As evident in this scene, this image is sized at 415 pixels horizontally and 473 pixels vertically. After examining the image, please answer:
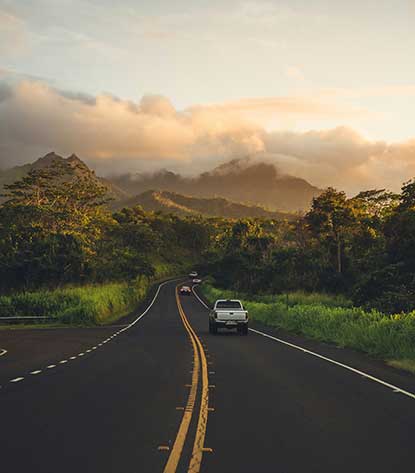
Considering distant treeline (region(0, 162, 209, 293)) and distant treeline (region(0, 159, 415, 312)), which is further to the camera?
distant treeline (region(0, 162, 209, 293))

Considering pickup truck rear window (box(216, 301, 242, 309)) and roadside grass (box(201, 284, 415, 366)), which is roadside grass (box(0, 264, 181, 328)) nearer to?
roadside grass (box(201, 284, 415, 366))

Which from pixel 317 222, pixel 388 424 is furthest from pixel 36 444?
pixel 317 222

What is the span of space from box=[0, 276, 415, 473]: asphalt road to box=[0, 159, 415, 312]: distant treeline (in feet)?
77.9

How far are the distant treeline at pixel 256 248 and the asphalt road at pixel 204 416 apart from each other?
2376cm

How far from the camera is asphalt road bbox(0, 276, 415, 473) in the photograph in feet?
23.1

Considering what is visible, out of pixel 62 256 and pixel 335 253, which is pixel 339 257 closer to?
pixel 335 253

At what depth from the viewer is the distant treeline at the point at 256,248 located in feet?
149

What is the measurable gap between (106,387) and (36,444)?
18.3 ft

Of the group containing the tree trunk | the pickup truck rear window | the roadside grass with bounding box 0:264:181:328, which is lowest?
the roadside grass with bounding box 0:264:181:328

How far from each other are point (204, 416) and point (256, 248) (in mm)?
80420

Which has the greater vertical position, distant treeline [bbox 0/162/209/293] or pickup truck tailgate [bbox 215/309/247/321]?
distant treeline [bbox 0/162/209/293]

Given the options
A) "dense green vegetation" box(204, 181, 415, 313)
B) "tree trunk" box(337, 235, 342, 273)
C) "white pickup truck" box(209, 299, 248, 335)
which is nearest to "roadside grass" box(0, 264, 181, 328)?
"white pickup truck" box(209, 299, 248, 335)

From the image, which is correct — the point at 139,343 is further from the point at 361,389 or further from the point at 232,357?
the point at 361,389

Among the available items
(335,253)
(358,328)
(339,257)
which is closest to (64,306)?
(358,328)
